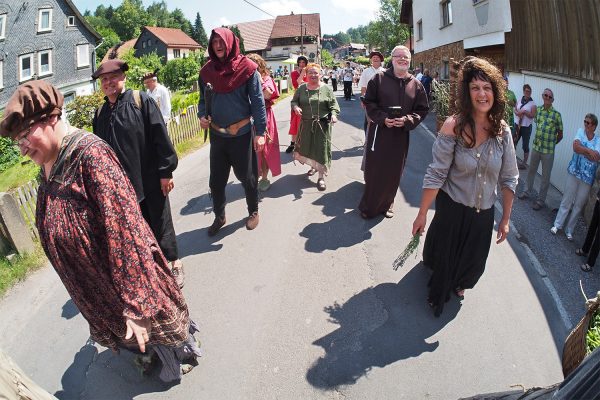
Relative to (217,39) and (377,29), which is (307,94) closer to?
(217,39)

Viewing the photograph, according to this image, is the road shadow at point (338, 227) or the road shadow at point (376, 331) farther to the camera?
the road shadow at point (338, 227)

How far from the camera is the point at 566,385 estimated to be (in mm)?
1045

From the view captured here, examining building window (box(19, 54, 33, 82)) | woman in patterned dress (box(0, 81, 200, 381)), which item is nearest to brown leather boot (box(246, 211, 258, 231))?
woman in patterned dress (box(0, 81, 200, 381))

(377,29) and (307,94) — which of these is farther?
(377,29)

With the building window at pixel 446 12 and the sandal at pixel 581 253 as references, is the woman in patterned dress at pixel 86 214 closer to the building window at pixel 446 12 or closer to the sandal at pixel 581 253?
the sandal at pixel 581 253

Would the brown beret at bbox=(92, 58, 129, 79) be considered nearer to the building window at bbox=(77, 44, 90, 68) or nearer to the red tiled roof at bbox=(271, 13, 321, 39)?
the building window at bbox=(77, 44, 90, 68)

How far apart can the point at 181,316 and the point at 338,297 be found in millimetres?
1654

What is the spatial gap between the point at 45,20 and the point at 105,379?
3249 centimetres

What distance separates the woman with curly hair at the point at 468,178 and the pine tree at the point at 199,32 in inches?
3873

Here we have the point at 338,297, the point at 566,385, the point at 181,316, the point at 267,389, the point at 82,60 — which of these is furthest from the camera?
the point at 82,60

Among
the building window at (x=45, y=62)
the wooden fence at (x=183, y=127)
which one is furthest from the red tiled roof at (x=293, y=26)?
the wooden fence at (x=183, y=127)

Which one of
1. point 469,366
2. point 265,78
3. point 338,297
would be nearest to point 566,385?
point 469,366

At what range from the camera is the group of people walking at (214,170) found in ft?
6.49

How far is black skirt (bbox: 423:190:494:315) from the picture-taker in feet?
10.7
